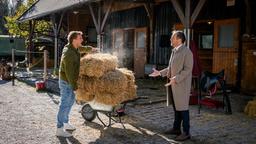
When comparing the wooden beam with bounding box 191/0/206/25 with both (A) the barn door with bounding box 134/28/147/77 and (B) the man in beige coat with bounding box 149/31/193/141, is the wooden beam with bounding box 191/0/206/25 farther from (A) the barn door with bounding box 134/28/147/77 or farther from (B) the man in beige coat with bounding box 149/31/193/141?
(A) the barn door with bounding box 134/28/147/77

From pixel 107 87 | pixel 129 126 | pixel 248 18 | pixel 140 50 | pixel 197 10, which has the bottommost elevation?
pixel 129 126

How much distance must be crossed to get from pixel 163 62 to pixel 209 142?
9.86 m

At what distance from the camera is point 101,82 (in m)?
7.04

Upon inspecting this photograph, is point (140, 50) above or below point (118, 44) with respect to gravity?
below

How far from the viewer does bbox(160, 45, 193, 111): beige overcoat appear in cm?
618

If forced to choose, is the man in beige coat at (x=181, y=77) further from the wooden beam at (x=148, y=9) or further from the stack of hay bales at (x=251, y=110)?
the wooden beam at (x=148, y=9)

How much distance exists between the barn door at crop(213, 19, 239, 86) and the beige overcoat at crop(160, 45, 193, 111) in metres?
6.30

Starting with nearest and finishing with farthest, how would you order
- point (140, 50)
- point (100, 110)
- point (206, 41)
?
point (100, 110)
point (206, 41)
point (140, 50)

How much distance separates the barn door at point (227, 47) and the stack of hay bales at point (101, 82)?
19.3ft

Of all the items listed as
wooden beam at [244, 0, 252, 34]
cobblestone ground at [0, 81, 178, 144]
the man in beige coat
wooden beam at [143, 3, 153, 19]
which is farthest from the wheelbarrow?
wooden beam at [143, 3, 153, 19]

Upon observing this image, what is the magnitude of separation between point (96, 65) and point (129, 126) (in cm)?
136

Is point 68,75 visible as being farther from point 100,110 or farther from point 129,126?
point 129,126

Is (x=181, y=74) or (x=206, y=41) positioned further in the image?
(x=206, y=41)

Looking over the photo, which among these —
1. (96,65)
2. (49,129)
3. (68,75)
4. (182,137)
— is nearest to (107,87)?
(96,65)
